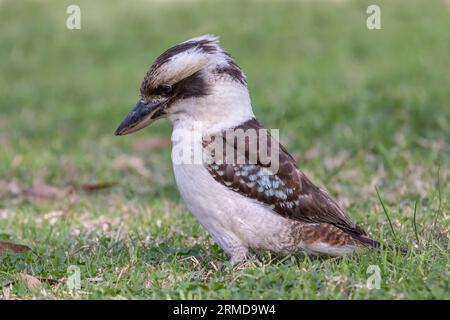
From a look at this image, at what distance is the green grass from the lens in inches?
192

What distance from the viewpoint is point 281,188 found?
521 cm

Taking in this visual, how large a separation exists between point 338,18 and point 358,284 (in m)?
10.1

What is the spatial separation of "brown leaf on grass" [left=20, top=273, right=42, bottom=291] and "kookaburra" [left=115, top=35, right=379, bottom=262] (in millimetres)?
954

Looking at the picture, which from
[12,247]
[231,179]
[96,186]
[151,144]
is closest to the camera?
[231,179]

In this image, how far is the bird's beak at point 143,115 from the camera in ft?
17.7

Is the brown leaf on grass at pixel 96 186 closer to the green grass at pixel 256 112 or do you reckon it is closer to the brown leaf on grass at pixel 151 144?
the green grass at pixel 256 112

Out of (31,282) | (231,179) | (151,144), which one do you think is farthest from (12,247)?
(151,144)

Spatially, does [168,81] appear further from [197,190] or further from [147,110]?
[197,190]

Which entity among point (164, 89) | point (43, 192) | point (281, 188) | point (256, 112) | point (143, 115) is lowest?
point (43, 192)

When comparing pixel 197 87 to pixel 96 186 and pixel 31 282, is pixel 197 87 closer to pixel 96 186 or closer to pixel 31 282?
pixel 31 282

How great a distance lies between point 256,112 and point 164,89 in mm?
4804

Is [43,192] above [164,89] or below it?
below

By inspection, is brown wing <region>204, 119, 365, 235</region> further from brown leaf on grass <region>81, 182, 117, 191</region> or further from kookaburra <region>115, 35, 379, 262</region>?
brown leaf on grass <region>81, 182, 117, 191</region>
